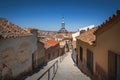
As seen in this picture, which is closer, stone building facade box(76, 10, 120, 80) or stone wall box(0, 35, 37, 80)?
stone building facade box(76, 10, 120, 80)

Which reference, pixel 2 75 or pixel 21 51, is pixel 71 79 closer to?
pixel 2 75

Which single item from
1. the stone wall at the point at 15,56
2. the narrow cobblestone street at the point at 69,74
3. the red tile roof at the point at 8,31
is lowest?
the narrow cobblestone street at the point at 69,74

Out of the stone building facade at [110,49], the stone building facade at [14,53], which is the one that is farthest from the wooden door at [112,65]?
the stone building facade at [14,53]

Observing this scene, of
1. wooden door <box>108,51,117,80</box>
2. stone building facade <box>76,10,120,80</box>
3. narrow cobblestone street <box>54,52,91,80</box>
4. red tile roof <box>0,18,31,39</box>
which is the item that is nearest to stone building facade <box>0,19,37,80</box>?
red tile roof <box>0,18,31,39</box>

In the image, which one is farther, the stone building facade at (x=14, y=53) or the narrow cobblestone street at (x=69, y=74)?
the stone building facade at (x=14, y=53)

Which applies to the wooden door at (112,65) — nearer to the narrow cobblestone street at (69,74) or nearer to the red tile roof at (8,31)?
the narrow cobblestone street at (69,74)

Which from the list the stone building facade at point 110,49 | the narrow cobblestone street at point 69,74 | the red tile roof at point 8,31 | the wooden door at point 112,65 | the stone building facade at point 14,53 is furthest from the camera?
the red tile roof at point 8,31

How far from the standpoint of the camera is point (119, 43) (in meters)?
6.08

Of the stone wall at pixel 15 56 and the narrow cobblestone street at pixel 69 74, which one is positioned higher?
the stone wall at pixel 15 56

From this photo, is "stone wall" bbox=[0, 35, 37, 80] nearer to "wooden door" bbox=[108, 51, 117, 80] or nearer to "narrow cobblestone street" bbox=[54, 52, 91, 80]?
"narrow cobblestone street" bbox=[54, 52, 91, 80]

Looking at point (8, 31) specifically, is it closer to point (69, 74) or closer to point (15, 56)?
point (15, 56)

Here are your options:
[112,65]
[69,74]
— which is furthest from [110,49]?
[69,74]

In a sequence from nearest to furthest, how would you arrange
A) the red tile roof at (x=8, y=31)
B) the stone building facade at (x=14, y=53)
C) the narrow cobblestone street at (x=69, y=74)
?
the narrow cobblestone street at (x=69, y=74) < the stone building facade at (x=14, y=53) < the red tile roof at (x=8, y=31)

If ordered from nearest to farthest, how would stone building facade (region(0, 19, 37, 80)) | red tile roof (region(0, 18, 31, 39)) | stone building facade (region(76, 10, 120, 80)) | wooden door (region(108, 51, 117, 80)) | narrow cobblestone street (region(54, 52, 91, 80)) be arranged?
stone building facade (region(76, 10, 120, 80)), wooden door (region(108, 51, 117, 80)), narrow cobblestone street (region(54, 52, 91, 80)), stone building facade (region(0, 19, 37, 80)), red tile roof (region(0, 18, 31, 39))
